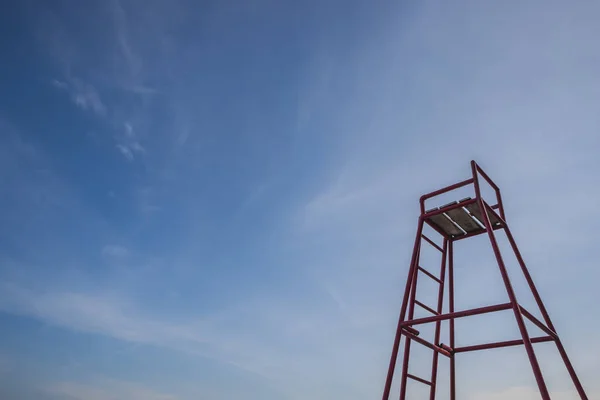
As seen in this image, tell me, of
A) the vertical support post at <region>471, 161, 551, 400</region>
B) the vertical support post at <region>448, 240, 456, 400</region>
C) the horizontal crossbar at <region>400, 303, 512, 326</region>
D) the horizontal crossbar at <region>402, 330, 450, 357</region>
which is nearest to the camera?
the vertical support post at <region>471, 161, 551, 400</region>

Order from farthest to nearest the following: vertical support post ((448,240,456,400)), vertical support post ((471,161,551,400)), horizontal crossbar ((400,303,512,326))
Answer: vertical support post ((448,240,456,400))
horizontal crossbar ((400,303,512,326))
vertical support post ((471,161,551,400))

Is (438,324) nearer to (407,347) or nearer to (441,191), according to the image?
(407,347)

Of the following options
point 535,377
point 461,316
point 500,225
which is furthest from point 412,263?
point 535,377

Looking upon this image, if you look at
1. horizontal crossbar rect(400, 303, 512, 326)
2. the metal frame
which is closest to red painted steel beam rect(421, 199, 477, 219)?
the metal frame

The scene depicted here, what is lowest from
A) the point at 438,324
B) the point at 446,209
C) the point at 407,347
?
the point at 407,347

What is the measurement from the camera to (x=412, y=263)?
10.3 metres

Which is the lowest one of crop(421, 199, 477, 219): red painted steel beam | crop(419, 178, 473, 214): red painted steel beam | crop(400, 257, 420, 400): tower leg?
crop(400, 257, 420, 400): tower leg

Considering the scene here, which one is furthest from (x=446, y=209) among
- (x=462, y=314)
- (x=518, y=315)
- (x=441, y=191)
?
(x=518, y=315)

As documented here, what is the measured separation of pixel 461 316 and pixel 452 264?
336cm

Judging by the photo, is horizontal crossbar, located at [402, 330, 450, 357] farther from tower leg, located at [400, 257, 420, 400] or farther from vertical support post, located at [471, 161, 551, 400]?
vertical support post, located at [471, 161, 551, 400]

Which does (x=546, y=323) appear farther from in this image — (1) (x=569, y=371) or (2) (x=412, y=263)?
(2) (x=412, y=263)

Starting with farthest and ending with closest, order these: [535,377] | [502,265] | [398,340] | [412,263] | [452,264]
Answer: [452,264], [412,263], [398,340], [502,265], [535,377]

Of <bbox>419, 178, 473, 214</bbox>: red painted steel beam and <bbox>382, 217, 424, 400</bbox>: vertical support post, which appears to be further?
<bbox>419, 178, 473, 214</bbox>: red painted steel beam

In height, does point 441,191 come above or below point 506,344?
above
